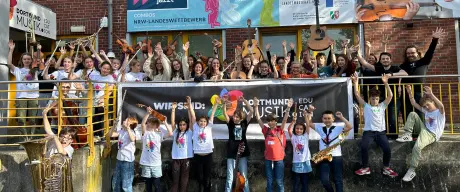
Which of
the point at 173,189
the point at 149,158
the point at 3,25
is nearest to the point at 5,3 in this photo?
the point at 3,25

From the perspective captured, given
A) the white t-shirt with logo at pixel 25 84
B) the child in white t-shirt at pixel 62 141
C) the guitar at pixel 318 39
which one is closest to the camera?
the child in white t-shirt at pixel 62 141

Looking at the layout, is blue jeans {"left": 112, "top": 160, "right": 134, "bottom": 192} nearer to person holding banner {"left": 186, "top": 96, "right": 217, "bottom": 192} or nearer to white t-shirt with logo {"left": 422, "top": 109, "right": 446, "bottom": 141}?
person holding banner {"left": 186, "top": 96, "right": 217, "bottom": 192}

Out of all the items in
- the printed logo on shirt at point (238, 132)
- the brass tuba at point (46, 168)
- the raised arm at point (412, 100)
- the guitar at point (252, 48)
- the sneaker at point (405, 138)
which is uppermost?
the guitar at point (252, 48)

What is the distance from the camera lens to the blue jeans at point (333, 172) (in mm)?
5888

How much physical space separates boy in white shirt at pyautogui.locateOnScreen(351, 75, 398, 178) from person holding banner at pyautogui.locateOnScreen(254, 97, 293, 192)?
4.06ft

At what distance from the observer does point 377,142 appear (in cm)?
606

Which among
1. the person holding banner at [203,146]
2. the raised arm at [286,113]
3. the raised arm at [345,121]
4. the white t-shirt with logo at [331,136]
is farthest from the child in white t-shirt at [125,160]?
the raised arm at [345,121]

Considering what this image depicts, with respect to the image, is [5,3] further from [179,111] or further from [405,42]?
[405,42]

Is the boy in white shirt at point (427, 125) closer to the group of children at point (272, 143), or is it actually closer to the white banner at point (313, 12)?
the group of children at point (272, 143)

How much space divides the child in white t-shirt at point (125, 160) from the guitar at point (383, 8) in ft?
21.1

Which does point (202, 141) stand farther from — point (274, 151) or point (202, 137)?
point (274, 151)

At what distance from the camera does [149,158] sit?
5.96 metres

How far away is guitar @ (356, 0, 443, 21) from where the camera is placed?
30.6 ft

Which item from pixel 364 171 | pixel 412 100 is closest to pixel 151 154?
pixel 364 171
